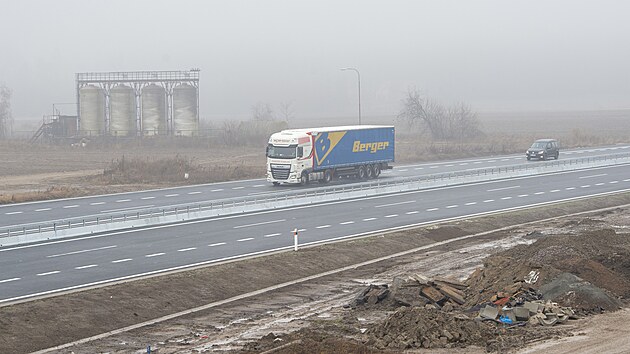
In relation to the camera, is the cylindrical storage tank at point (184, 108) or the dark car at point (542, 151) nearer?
the dark car at point (542, 151)

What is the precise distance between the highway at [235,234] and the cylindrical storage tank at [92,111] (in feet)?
180

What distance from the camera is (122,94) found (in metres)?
106

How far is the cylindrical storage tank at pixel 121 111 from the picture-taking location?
106 metres

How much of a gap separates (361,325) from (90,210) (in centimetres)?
2581

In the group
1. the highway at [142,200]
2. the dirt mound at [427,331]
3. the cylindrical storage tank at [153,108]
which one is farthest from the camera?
the cylindrical storage tank at [153,108]

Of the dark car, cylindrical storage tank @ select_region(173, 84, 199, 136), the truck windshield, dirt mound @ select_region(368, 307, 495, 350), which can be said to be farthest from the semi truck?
cylindrical storage tank @ select_region(173, 84, 199, 136)

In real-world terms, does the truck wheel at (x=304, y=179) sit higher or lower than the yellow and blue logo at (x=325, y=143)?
lower

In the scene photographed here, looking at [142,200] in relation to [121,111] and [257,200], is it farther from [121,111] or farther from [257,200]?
[121,111]

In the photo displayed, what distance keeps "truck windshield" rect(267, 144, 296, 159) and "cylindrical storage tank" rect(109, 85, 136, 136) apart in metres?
53.9

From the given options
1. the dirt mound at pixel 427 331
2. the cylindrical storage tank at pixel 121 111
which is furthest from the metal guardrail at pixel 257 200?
the cylindrical storage tank at pixel 121 111

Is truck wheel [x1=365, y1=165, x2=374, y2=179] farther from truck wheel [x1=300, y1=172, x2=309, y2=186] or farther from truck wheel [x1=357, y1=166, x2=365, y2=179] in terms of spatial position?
truck wheel [x1=300, y1=172, x2=309, y2=186]

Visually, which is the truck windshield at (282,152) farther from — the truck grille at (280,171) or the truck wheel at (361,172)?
the truck wheel at (361,172)

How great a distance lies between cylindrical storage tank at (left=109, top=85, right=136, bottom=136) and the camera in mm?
106000

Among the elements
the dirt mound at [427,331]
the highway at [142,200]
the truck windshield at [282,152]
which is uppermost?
the truck windshield at [282,152]
